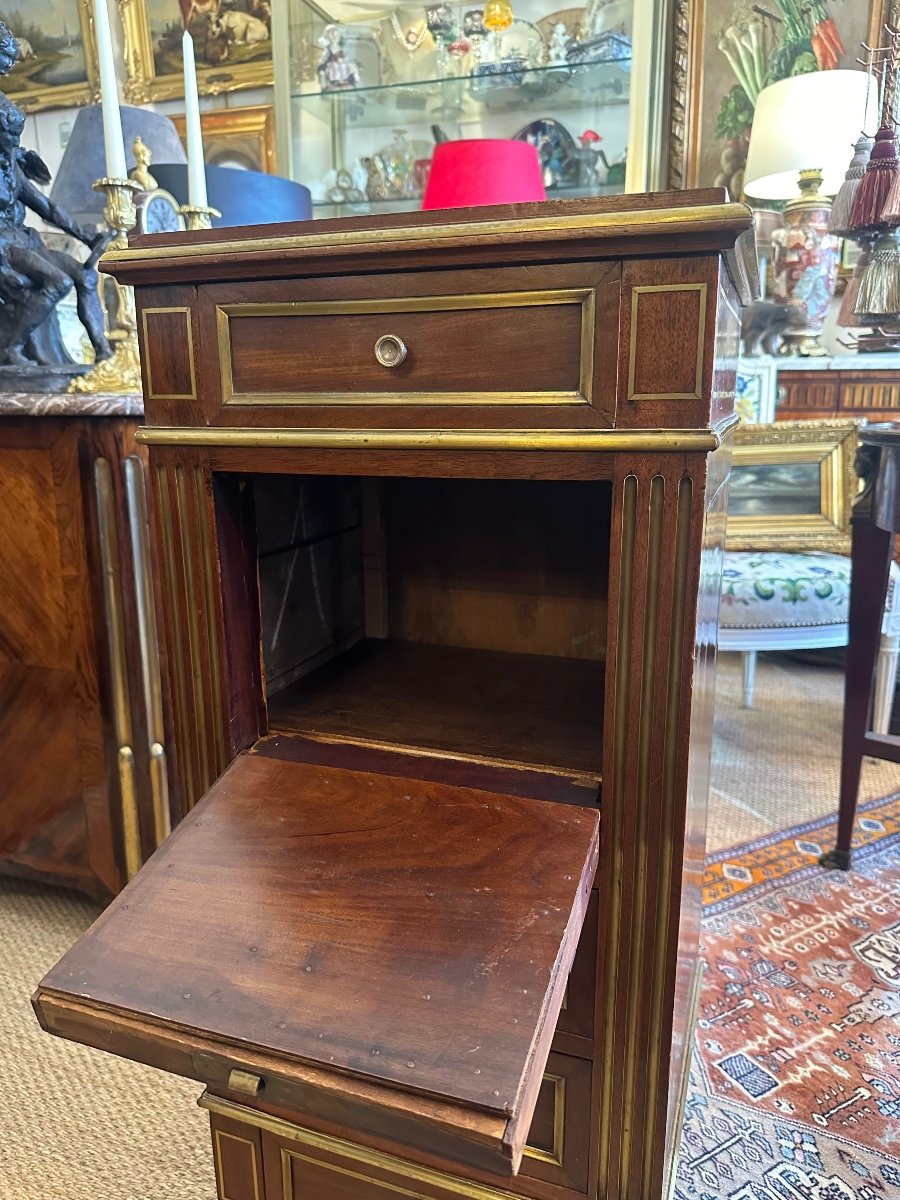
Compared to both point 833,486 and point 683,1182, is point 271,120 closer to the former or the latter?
point 833,486

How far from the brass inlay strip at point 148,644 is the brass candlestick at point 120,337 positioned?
183 millimetres

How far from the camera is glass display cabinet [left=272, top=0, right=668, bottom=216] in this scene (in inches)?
87.4

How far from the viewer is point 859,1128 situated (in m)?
1.02

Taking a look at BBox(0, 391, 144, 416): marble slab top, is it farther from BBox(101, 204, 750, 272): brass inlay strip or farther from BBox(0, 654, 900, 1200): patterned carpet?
BBox(0, 654, 900, 1200): patterned carpet

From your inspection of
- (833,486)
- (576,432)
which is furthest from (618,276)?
(833,486)

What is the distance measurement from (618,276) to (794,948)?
117 cm

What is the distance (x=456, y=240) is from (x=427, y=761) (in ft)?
1.54

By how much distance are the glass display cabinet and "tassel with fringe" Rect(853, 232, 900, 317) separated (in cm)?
69

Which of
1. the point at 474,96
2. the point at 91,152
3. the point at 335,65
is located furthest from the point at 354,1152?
the point at 335,65

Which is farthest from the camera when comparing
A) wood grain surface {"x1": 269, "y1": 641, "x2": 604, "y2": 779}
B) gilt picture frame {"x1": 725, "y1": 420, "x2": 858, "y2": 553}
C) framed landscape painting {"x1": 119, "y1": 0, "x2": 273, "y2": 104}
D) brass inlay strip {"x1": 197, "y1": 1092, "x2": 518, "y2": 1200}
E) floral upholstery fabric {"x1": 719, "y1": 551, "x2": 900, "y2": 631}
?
framed landscape painting {"x1": 119, "y1": 0, "x2": 273, "y2": 104}

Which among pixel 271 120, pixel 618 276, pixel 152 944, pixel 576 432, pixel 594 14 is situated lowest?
pixel 152 944

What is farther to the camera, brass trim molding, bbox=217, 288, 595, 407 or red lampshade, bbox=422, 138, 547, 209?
red lampshade, bbox=422, 138, 547, 209

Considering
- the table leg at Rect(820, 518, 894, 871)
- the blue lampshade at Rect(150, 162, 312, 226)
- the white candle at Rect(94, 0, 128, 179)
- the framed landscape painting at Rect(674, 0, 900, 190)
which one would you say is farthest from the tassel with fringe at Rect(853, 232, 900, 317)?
the white candle at Rect(94, 0, 128, 179)

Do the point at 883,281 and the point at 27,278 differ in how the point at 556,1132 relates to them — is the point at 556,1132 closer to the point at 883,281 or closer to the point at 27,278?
the point at 27,278
